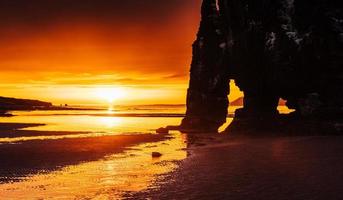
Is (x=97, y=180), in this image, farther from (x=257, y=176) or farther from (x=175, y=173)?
(x=257, y=176)

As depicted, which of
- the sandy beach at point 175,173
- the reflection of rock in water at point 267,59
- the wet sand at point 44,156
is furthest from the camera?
the reflection of rock in water at point 267,59

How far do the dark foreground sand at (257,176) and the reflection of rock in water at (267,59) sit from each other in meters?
19.3

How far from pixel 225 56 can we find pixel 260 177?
49.2 metres

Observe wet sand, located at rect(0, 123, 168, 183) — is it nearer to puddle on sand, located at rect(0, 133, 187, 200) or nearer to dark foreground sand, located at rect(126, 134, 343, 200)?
puddle on sand, located at rect(0, 133, 187, 200)

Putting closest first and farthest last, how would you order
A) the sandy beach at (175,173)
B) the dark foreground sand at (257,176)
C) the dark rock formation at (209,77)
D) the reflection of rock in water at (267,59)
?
the dark foreground sand at (257,176)
the sandy beach at (175,173)
the reflection of rock in water at (267,59)
the dark rock formation at (209,77)

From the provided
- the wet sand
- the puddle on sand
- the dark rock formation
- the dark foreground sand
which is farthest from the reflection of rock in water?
the puddle on sand

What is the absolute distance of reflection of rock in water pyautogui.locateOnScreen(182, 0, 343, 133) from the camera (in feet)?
175

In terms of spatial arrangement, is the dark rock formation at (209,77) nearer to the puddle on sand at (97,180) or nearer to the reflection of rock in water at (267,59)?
the reflection of rock in water at (267,59)

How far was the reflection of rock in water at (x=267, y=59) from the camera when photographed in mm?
53375

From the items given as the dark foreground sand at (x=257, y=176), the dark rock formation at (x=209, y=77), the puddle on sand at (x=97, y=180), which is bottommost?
the puddle on sand at (x=97, y=180)

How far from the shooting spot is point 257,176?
23891mm

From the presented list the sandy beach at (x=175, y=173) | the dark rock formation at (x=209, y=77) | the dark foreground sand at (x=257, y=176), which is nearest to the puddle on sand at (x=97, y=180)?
the sandy beach at (x=175, y=173)

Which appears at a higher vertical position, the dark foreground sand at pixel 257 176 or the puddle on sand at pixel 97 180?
the dark foreground sand at pixel 257 176

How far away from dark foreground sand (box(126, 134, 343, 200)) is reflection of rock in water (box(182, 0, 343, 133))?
759 inches
